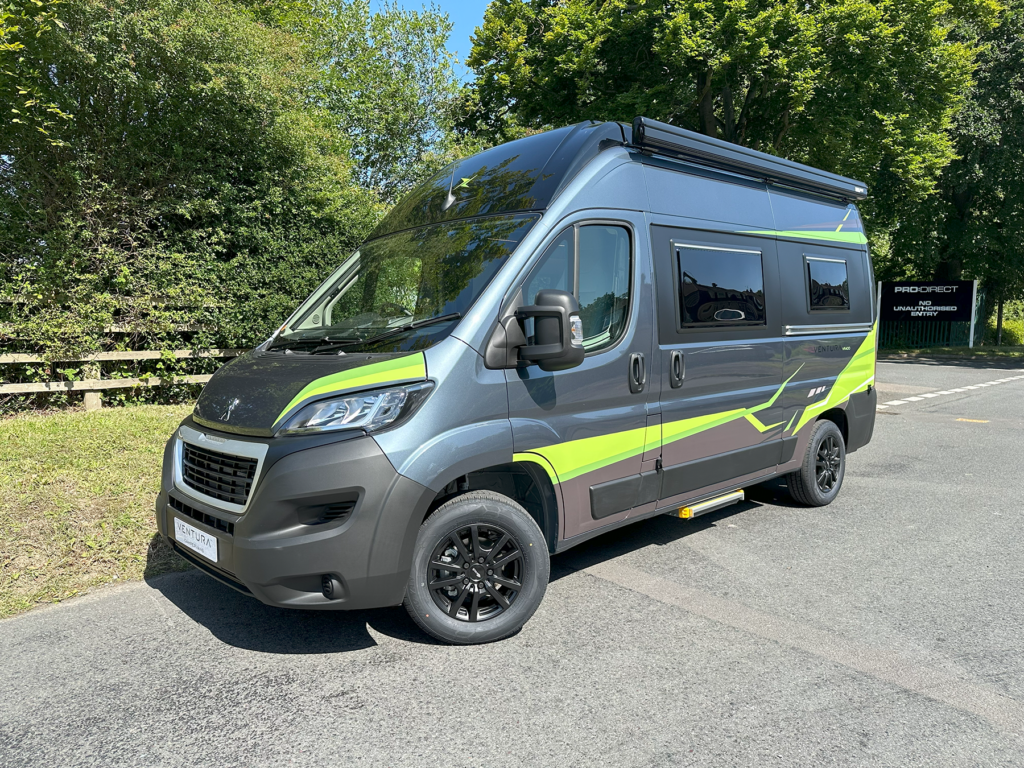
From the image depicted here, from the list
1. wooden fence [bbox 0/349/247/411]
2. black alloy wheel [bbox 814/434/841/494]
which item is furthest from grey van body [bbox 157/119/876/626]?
wooden fence [bbox 0/349/247/411]

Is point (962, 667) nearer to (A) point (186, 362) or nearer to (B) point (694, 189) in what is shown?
(B) point (694, 189)

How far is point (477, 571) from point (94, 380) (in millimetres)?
7199

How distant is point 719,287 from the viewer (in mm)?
4645

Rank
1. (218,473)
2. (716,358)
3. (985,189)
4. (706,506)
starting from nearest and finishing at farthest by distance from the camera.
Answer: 1. (218,473)
2. (716,358)
3. (706,506)
4. (985,189)

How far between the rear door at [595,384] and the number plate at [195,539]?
1.49 m

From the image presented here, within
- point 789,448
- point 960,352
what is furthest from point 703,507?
point 960,352

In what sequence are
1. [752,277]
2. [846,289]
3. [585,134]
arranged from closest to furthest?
[585,134], [752,277], [846,289]

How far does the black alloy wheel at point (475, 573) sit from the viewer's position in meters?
3.37

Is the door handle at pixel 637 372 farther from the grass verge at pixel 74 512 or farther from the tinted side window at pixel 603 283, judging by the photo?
the grass verge at pixel 74 512

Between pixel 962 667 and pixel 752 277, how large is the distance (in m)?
2.69

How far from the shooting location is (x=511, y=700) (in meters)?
2.95

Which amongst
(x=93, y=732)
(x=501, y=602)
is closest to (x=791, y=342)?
(x=501, y=602)

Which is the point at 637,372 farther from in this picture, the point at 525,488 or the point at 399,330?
the point at 399,330

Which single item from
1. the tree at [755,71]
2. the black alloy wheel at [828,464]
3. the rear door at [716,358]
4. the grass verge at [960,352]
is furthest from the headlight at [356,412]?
the grass verge at [960,352]
